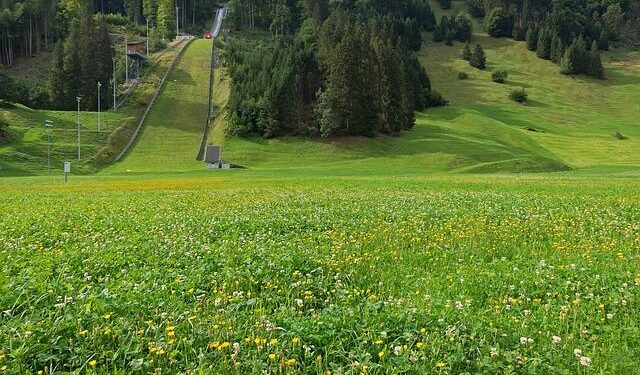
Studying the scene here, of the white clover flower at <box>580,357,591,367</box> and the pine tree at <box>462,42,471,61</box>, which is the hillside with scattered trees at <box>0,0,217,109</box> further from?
the white clover flower at <box>580,357,591,367</box>

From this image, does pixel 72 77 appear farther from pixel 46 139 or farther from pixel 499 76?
pixel 499 76

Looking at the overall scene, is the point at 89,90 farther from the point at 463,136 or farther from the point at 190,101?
the point at 463,136

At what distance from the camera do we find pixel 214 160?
6675cm

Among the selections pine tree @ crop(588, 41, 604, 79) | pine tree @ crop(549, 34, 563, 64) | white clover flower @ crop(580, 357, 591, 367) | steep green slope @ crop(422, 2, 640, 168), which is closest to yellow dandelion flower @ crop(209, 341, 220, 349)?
white clover flower @ crop(580, 357, 591, 367)

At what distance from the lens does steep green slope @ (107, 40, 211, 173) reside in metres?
71.4

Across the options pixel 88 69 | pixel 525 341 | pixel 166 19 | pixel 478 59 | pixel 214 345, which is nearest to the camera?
pixel 214 345

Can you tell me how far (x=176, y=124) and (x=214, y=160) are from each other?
27644 mm

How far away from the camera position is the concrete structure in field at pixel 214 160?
65.6 metres

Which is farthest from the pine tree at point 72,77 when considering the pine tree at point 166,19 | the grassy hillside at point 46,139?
the pine tree at point 166,19

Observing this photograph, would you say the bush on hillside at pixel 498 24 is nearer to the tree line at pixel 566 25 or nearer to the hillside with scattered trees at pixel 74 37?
the tree line at pixel 566 25

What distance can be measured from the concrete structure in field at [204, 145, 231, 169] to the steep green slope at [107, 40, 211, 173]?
9.13 feet

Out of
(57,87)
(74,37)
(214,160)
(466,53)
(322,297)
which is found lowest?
(214,160)

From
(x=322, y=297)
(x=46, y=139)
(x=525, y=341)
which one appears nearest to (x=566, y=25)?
(x=46, y=139)

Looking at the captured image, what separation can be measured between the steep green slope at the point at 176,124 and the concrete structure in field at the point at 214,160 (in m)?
2.78
